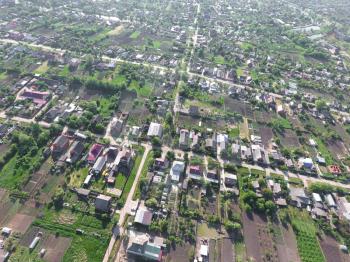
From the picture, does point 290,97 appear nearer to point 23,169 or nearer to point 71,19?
point 23,169

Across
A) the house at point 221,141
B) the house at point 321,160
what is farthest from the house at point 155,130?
the house at point 321,160

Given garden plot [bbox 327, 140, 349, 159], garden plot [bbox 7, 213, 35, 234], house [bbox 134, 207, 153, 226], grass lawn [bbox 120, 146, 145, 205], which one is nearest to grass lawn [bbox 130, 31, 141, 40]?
grass lawn [bbox 120, 146, 145, 205]

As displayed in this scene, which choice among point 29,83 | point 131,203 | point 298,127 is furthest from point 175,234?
point 29,83

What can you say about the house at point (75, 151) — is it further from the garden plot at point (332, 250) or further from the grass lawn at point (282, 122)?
the grass lawn at point (282, 122)

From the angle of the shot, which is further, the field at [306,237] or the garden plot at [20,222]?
the field at [306,237]

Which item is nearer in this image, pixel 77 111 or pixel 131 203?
pixel 131 203

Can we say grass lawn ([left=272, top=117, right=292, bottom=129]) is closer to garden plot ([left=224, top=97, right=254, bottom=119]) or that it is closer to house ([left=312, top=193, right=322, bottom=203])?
garden plot ([left=224, top=97, right=254, bottom=119])
